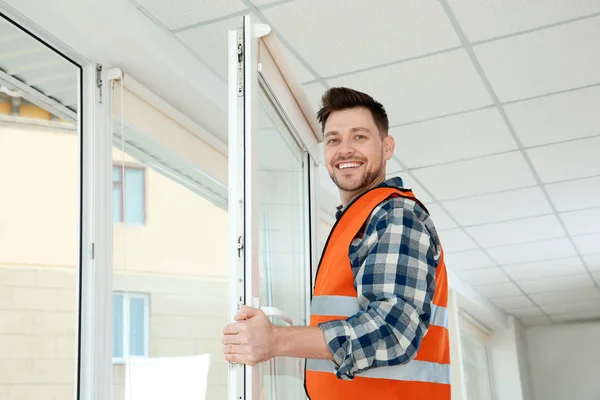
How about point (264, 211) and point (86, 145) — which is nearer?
point (264, 211)

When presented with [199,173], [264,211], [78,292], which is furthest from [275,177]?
[199,173]

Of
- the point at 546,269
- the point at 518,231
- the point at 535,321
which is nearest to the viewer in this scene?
the point at 518,231

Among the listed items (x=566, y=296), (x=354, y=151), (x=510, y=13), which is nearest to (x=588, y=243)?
(x=566, y=296)

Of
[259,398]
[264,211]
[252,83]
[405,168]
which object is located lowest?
[259,398]

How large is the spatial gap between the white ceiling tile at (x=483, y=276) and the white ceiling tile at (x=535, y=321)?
255 cm

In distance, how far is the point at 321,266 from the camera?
1.70 metres

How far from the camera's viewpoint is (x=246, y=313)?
143cm

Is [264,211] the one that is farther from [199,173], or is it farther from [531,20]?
[199,173]

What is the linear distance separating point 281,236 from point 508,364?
26.5ft

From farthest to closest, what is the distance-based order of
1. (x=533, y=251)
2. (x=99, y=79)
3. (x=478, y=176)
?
(x=533, y=251) < (x=478, y=176) < (x=99, y=79)

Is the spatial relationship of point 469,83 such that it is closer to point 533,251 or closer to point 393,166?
point 393,166

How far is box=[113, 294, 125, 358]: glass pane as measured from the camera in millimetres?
2914

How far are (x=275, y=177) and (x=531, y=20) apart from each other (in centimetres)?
159

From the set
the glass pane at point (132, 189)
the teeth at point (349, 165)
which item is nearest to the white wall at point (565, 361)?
the glass pane at point (132, 189)
